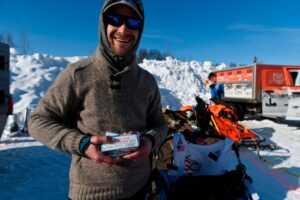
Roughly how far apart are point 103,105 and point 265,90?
9.65 m

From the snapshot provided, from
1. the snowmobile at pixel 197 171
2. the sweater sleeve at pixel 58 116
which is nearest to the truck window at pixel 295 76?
the snowmobile at pixel 197 171

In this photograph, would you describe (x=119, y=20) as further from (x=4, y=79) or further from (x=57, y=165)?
(x=57, y=165)

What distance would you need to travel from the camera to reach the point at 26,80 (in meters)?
14.9

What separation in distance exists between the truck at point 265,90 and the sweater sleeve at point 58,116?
874 cm

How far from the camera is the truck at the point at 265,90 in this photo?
8.98m

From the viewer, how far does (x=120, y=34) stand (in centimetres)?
142

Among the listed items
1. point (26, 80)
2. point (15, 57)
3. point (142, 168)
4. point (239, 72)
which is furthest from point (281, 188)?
point (15, 57)

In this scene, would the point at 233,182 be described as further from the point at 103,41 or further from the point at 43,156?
the point at 43,156

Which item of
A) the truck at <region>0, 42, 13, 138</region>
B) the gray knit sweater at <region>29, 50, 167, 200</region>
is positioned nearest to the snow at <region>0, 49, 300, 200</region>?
the truck at <region>0, 42, 13, 138</region>

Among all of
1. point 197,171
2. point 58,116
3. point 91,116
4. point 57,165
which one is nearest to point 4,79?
point 57,165

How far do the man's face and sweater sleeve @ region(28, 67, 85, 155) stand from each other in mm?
269

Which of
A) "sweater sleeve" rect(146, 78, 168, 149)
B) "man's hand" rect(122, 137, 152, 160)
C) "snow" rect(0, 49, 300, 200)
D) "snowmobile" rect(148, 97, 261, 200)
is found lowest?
"snow" rect(0, 49, 300, 200)

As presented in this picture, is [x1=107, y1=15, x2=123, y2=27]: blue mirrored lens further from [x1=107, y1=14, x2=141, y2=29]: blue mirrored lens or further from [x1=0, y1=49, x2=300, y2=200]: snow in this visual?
[x1=0, y1=49, x2=300, y2=200]: snow

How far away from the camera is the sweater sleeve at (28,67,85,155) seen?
1.30m
